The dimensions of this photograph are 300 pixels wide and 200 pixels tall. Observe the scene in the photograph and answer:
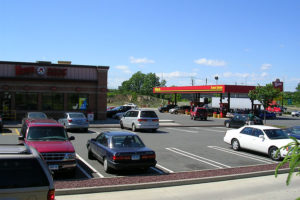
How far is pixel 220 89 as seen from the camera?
48594 millimetres

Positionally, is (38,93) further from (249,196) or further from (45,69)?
(249,196)

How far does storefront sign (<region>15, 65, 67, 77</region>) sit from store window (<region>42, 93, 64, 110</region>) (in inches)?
84.2

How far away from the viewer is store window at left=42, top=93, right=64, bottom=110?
32719mm

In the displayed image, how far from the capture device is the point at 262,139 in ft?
48.0

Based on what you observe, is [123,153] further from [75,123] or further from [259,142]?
[75,123]

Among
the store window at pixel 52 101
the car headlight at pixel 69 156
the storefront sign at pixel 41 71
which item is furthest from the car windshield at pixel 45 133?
the store window at pixel 52 101

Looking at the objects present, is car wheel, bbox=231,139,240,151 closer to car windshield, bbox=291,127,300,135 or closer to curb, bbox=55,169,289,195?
car windshield, bbox=291,127,300,135

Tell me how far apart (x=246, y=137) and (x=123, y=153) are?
301 inches

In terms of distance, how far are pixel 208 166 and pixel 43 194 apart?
337 inches

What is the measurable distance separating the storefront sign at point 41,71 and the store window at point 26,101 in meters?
2.14

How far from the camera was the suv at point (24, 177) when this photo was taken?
4.68m

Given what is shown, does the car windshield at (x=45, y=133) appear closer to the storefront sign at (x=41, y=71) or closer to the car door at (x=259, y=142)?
the car door at (x=259, y=142)

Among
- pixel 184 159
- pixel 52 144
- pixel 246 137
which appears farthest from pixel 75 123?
pixel 52 144

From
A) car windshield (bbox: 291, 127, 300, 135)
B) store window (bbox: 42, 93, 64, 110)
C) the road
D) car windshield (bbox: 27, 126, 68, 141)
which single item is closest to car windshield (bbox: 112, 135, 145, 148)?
car windshield (bbox: 27, 126, 68, 141)
